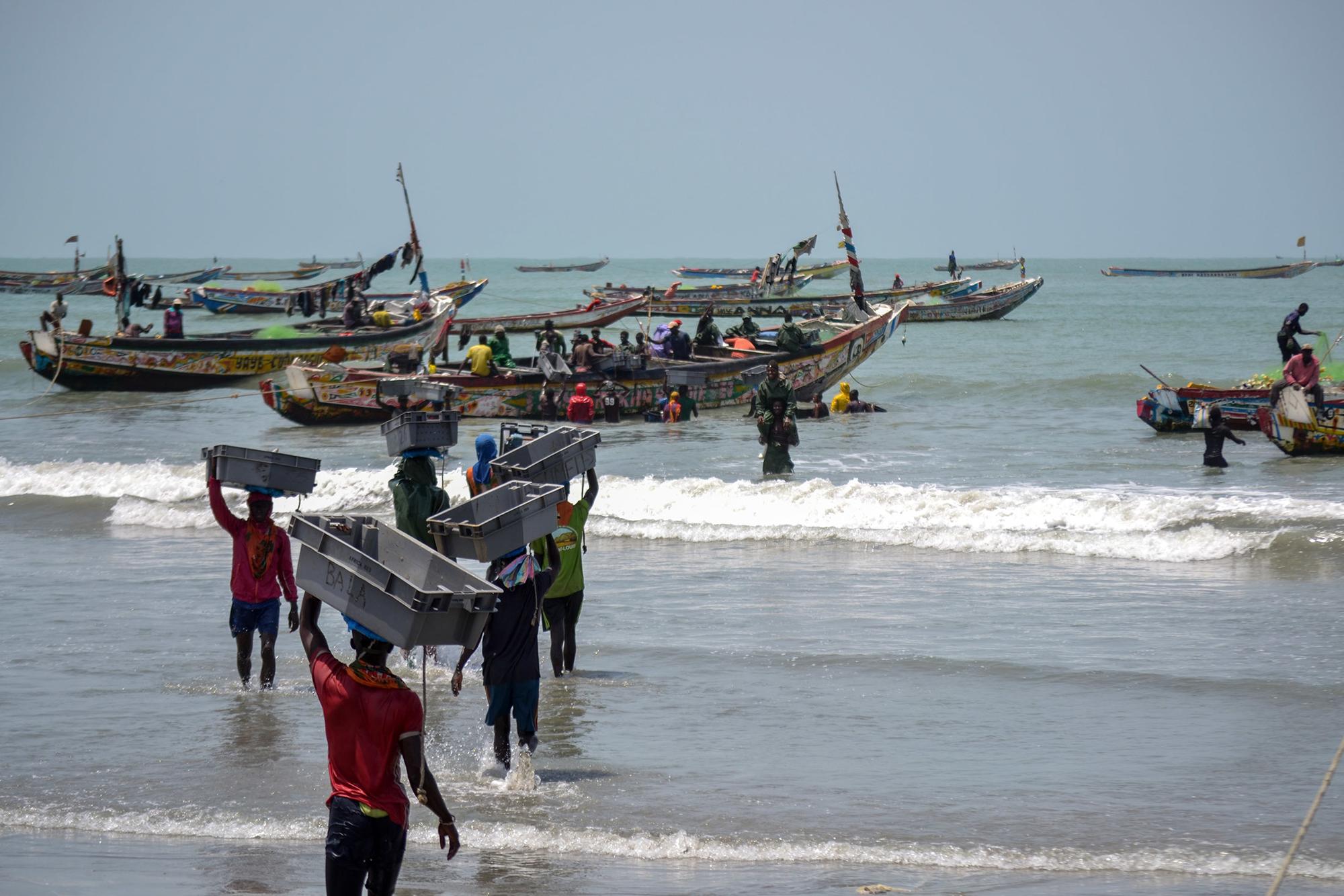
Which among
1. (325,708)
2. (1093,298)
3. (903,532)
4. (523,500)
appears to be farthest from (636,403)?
(1093,298)

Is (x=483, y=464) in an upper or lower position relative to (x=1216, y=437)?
upper

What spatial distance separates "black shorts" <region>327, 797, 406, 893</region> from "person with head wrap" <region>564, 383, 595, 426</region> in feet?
63.0

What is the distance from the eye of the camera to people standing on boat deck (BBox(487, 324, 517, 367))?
24.8 metres

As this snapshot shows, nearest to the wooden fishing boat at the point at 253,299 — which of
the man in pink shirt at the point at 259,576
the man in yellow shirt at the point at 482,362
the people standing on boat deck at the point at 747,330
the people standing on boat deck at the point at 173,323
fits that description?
the people standing on boat deck at the point at 173,323

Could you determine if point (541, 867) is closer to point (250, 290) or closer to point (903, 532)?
point (903, 532)

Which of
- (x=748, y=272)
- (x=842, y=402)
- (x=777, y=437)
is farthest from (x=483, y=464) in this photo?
(x=748, y=272)

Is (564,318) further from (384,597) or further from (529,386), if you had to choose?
(384,597)

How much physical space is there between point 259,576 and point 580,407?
16.0m

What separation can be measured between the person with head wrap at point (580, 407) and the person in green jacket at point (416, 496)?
1516cm

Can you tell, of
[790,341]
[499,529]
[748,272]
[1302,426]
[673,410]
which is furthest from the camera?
[748,272]

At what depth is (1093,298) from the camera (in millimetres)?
93875

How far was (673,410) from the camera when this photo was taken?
2461 cm

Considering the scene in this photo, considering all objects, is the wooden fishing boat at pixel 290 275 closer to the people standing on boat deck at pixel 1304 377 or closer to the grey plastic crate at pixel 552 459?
the people standing on boat deck at pixel 1304 377

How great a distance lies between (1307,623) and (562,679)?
16.7 ft
